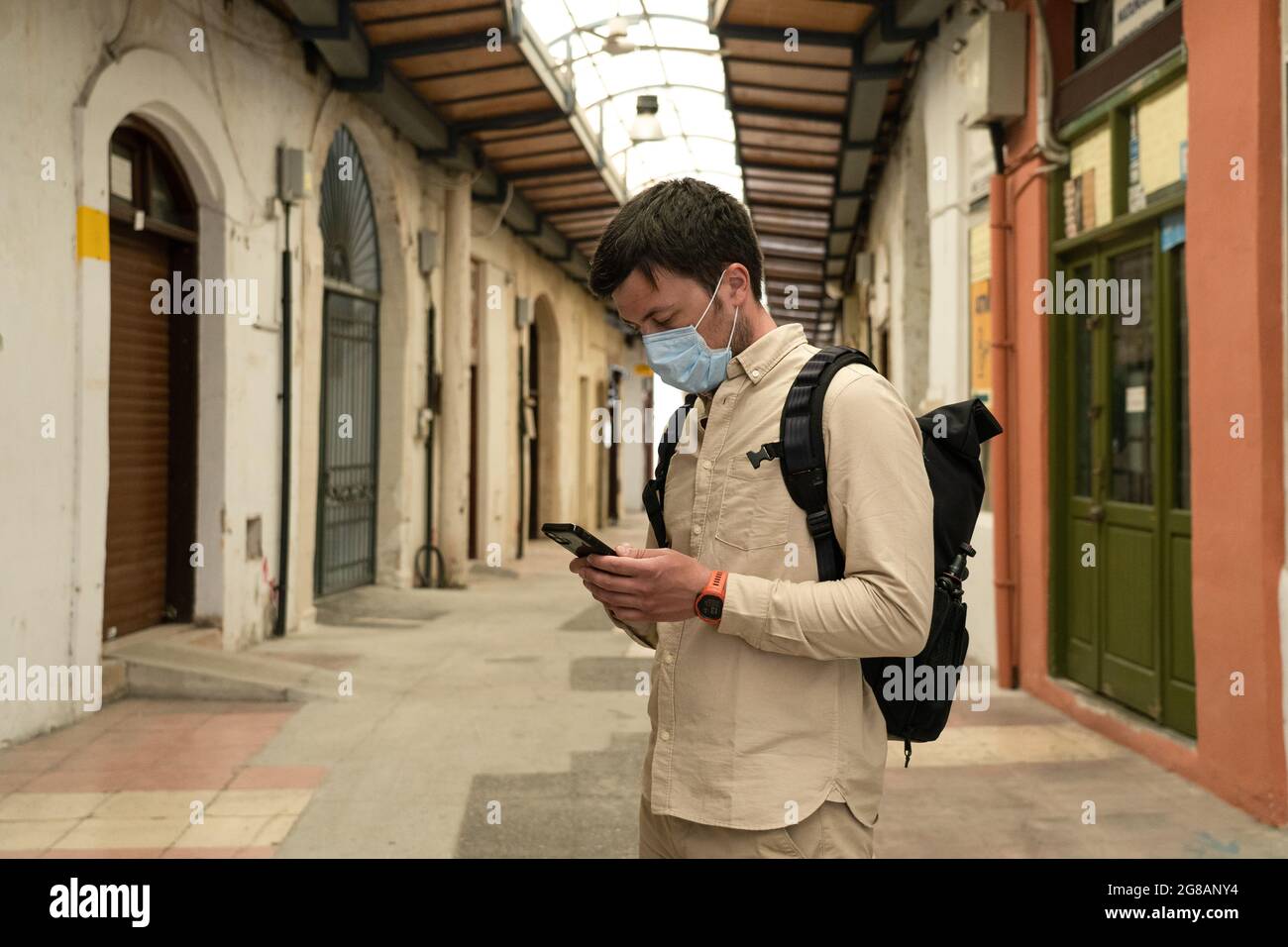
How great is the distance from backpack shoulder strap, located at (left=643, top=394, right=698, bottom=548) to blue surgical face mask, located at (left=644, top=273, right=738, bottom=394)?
0.12 meters

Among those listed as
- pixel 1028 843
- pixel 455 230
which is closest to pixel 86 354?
pixel 1028 843

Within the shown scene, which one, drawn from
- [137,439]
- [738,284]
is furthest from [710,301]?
[137,439]

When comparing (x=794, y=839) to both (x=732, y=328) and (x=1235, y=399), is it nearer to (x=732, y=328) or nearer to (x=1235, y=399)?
(x=732, y=328)

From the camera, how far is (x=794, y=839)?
1750 mm

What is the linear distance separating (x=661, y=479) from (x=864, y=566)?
17.6 inches

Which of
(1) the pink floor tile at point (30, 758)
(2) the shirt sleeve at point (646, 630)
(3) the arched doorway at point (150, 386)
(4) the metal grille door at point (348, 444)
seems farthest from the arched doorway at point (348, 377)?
(2) the shirt sleeve at point (646, 630)

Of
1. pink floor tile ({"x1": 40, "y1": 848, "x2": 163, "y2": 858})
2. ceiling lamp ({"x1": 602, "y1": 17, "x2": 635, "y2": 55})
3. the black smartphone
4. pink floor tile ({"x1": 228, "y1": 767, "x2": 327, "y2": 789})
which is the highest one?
ceiling lamp ({"x1": 602, "y1": 17, "x2": 635, "y2": 55})

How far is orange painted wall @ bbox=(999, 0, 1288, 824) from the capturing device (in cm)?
435

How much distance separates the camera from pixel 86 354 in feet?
19.8

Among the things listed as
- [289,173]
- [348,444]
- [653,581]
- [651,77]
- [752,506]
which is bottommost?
[653,581]

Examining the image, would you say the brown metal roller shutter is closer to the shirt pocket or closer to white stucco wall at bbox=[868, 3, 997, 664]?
white stucco wall at bbox=[868, 3, 997, 664]

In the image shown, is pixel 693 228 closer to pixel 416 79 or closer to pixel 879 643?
pixel 879 643

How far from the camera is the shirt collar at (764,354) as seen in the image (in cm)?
188

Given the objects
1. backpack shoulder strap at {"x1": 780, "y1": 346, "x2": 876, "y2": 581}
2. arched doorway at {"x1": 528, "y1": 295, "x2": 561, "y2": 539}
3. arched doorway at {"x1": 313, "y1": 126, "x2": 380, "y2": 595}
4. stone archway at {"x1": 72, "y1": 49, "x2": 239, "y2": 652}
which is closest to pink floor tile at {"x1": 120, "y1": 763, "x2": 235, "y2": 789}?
stone archway at {"x1": 72, "y1": 49, "x2": 239, "y2": 652}
